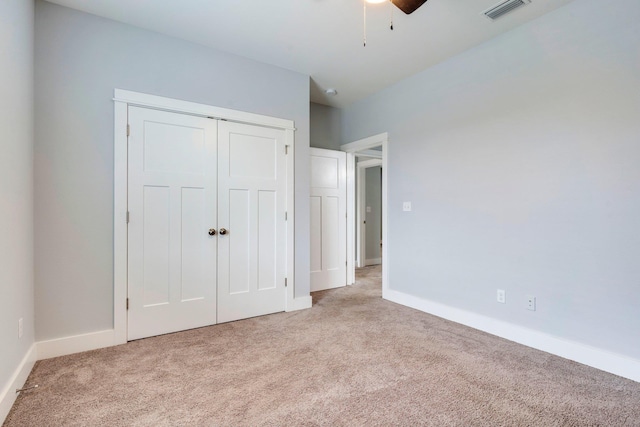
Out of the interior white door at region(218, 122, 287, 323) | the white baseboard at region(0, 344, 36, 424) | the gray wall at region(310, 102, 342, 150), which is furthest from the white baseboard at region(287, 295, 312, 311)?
the gray wall at region(310, 102, 342, 150)

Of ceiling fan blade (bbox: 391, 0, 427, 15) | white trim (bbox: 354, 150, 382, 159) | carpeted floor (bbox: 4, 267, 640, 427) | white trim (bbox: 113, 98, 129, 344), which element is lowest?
carpeted floor (bbox: 4, 267, 640, 427)

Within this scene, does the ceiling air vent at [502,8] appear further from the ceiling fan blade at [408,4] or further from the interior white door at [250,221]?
the interior white door at [250,221]

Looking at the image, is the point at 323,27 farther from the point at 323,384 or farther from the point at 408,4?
the point at 323,384

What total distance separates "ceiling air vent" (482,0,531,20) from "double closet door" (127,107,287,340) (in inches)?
84.1

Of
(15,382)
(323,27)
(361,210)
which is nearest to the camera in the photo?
(15,382)

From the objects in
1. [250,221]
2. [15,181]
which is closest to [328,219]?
[250,221]

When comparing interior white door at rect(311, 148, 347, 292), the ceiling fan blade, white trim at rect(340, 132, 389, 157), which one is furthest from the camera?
interior white door at rect(311, 148, 347, 292)

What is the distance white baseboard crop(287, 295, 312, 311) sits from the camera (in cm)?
343

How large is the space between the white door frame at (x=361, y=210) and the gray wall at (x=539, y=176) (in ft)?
7.47

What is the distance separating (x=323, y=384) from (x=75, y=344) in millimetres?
1993

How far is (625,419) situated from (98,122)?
13.1 feet

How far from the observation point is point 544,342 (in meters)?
2.44

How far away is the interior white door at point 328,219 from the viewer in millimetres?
4266

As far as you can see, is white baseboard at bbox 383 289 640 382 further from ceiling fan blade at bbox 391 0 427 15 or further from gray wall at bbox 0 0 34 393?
gray wall at bbox 0 0 34 393
